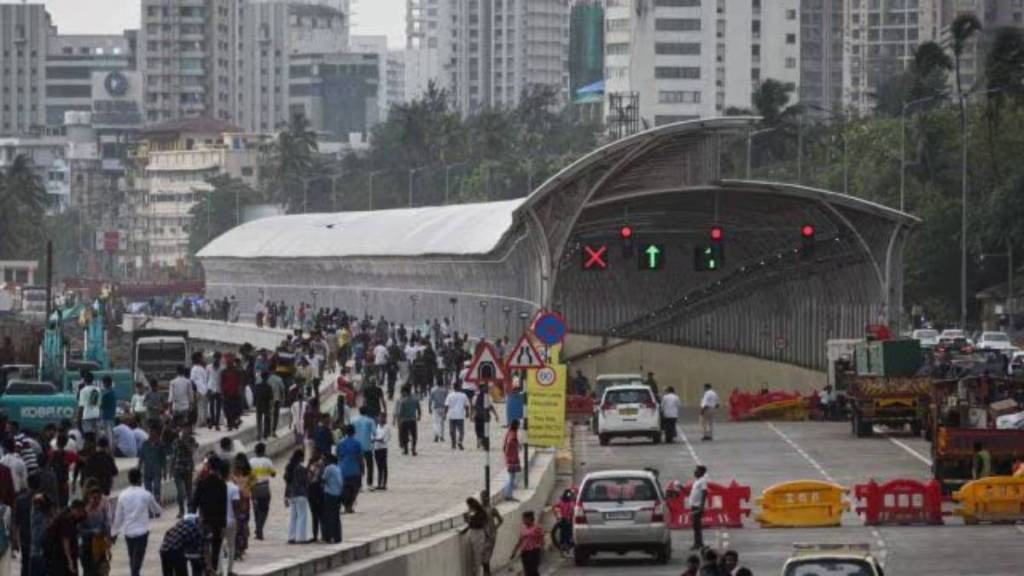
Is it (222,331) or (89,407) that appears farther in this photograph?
(222,331)

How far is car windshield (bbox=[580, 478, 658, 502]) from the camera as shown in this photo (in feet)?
130

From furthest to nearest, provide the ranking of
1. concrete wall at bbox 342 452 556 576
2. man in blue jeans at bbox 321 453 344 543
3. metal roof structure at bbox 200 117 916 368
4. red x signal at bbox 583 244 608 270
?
metal roof structure at bbox 200 117 916 368, red x signal at bbox 583 244 608 270, man in blue jeans at bbox 321 453 344 543, concrete wall at bbox 342 452 556 576

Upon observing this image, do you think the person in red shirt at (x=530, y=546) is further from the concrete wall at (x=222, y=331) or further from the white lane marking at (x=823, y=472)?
the concrete wall at (x=222, y=331)

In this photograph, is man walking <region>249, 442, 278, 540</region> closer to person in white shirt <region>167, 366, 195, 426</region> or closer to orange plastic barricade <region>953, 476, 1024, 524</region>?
orange plastic barricade <region>953, 476, 1024, 524</region>

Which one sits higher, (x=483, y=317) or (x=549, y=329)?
(x=483, y=317)

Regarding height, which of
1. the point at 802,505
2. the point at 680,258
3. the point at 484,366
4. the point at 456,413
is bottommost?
the point at 802,505

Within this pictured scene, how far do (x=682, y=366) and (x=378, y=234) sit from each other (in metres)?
34.7

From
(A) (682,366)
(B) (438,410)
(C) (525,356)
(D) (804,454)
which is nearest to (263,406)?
(B) (438,410)

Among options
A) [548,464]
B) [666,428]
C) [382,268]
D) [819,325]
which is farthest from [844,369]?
[382,268]

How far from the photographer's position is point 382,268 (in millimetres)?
110375

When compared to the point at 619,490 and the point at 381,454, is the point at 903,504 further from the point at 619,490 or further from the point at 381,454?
the point at 381,454

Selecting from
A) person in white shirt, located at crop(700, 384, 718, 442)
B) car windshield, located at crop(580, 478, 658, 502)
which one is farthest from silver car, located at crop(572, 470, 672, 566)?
person in white shirt, located at crop(700, 384, 718, 442)

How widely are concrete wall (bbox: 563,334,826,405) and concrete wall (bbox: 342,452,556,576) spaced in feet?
128

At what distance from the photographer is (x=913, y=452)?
60.1m
